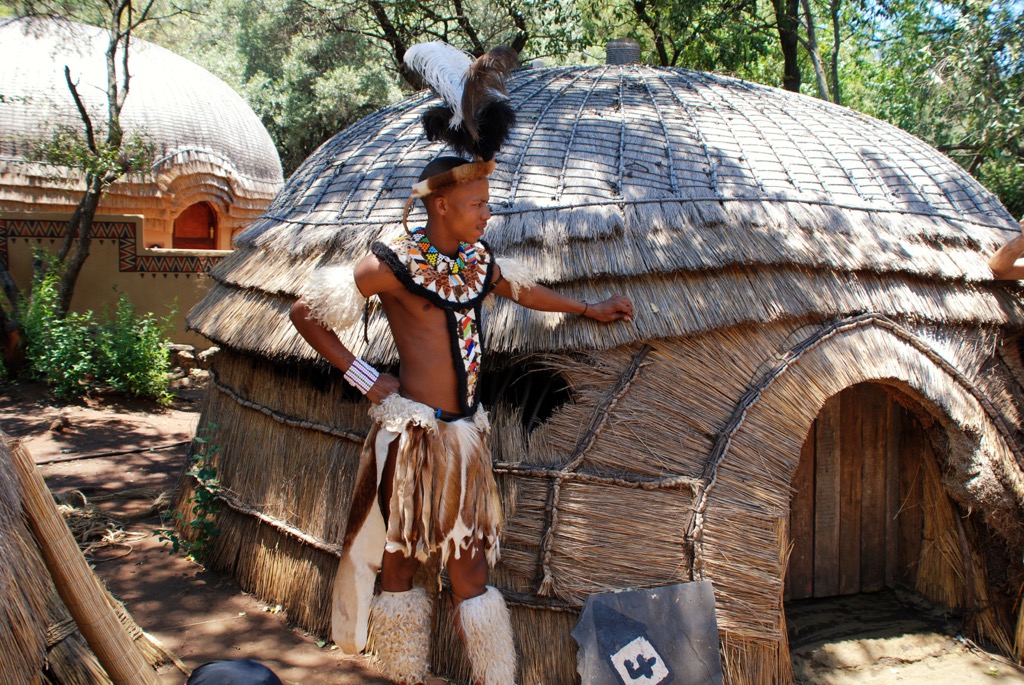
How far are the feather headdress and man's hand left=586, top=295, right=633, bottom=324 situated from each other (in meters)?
0.81

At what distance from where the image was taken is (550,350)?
3662 mm

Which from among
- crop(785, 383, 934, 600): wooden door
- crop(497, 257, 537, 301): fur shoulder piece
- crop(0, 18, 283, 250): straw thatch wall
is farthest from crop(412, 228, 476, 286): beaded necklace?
crop(0, 18, 283, 250): straw thatch wall

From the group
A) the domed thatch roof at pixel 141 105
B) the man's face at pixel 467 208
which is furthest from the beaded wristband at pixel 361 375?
the domed thatch roof at pixel 141 105

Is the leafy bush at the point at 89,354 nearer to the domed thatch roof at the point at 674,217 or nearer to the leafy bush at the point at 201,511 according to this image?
the leafy bush at the point at 201,511

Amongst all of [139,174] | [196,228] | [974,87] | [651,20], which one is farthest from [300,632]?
[196,228]

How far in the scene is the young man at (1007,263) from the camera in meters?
4.09

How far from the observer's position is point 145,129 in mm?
12906

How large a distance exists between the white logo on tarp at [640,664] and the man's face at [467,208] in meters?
1.68

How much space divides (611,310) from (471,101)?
107 cm

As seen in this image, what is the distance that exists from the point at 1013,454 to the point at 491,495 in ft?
8.20

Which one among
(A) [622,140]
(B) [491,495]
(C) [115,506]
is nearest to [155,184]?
(C) [115,506]

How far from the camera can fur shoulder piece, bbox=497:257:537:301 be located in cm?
332

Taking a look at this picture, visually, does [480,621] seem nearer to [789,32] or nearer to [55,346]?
[55,346]

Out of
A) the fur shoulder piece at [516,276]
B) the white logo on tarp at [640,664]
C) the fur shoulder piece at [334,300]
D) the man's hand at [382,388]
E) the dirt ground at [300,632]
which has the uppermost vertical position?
the fur shoulder piece at [516,276]
